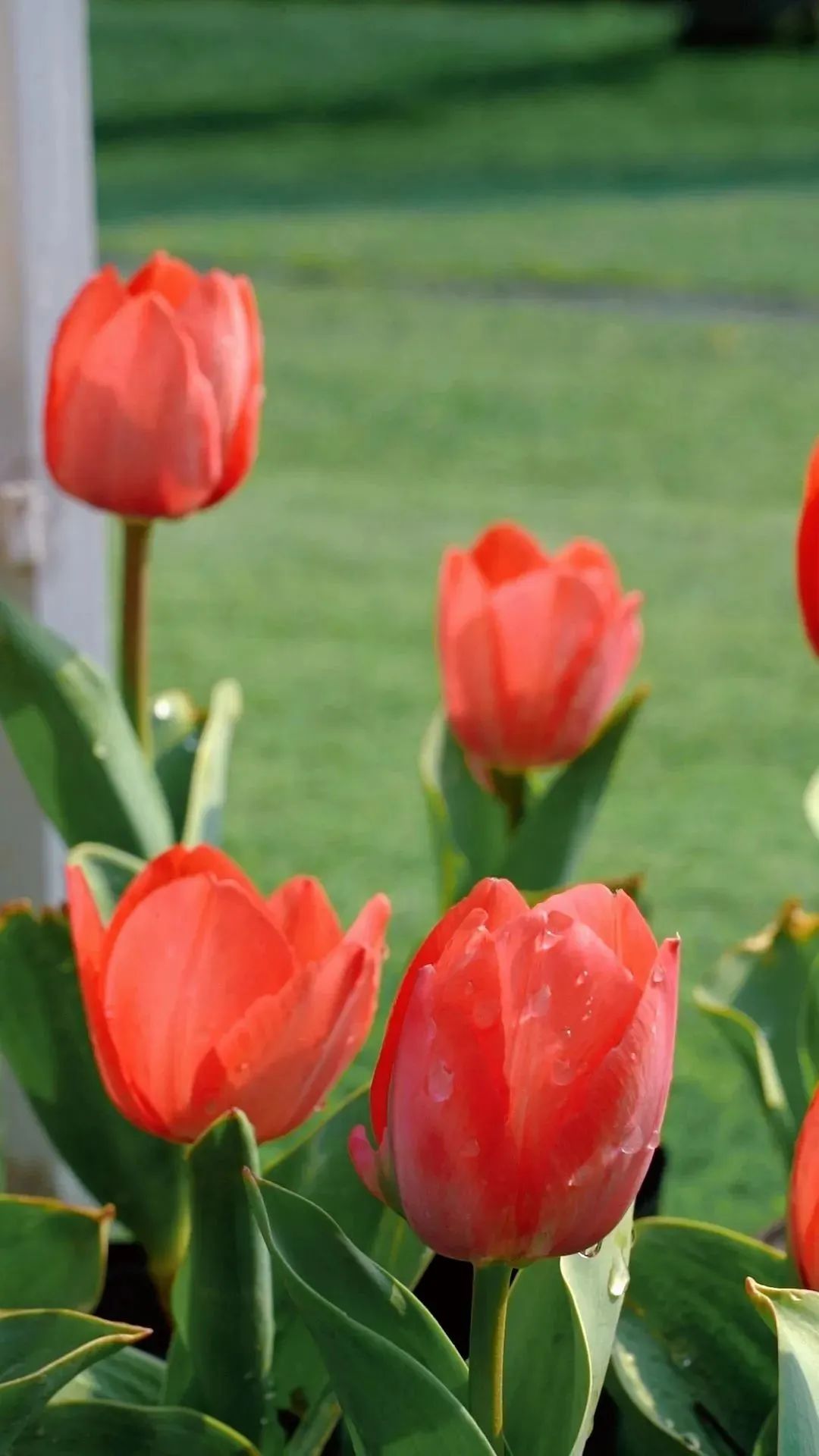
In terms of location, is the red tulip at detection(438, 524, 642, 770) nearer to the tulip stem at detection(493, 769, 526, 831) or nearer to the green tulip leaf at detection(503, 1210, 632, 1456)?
the tulip stem at detection(493, 769, 526, 831)

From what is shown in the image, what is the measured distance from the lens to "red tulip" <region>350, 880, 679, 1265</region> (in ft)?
1.40

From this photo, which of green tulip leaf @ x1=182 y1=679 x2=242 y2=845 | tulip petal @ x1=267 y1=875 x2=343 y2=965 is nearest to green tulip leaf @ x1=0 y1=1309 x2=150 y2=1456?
tulip petal @ x1=267 y1=875 x2=343 y2=965

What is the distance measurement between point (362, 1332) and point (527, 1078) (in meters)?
0.07

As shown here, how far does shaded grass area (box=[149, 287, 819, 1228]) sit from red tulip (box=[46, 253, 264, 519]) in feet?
2.66

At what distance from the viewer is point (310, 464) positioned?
143 inches

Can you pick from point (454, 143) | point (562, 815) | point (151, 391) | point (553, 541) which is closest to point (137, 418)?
point (151, 391)

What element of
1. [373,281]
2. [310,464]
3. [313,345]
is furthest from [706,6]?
[310,464]

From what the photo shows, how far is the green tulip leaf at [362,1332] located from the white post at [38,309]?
2.00 feet

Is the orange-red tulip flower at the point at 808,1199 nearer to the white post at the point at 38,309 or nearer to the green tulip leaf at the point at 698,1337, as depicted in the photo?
the green tulip leaf at the point at 698,1337

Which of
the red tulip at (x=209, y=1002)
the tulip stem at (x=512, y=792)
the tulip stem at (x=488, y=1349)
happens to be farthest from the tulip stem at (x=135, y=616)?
the tulip stem at (x=488, y=1349)

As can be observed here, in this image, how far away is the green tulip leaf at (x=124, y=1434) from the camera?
0.53 meters

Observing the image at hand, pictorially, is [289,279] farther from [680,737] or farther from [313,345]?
[680,737]

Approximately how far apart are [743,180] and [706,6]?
4.87 m

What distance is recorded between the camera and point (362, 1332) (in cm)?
45
